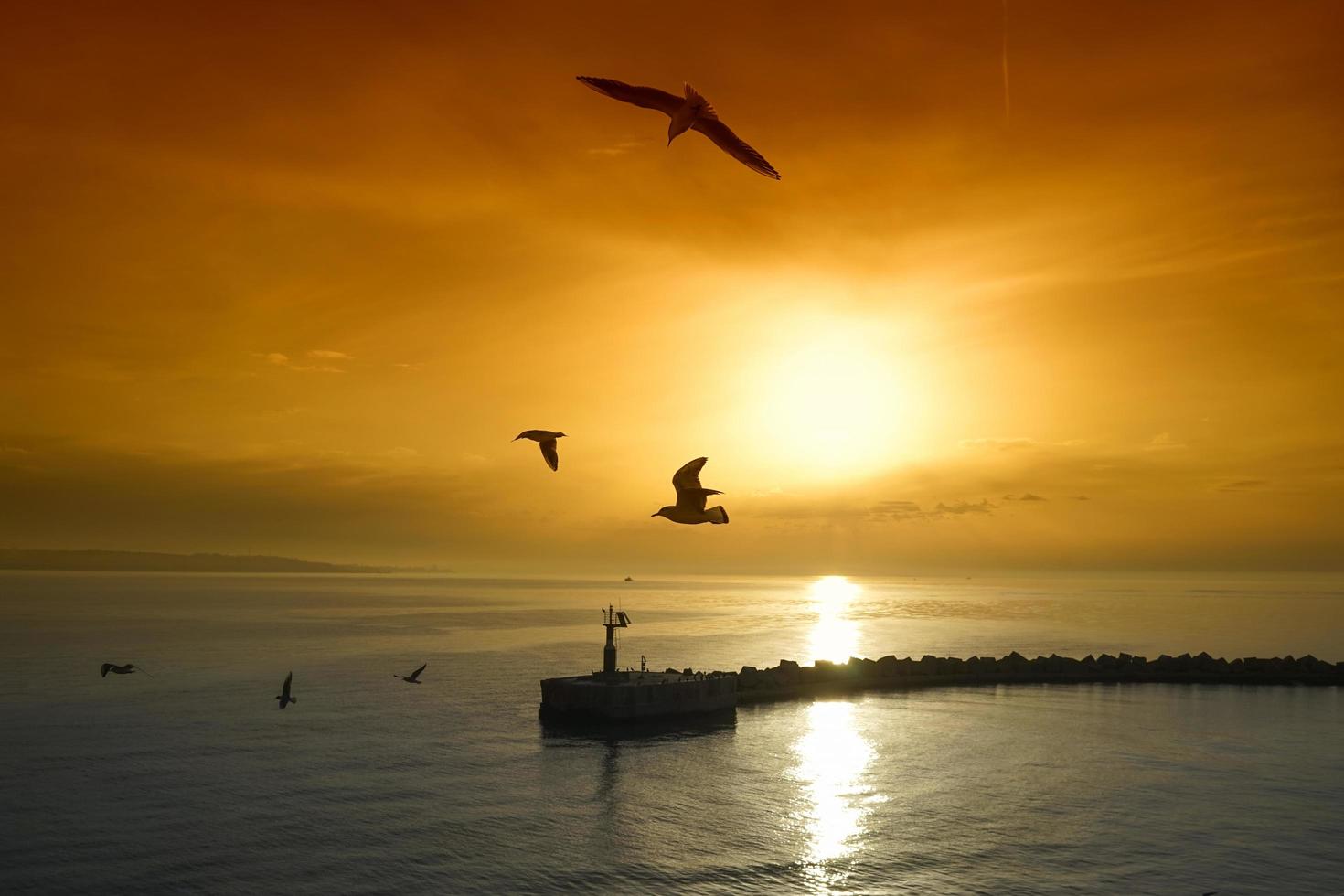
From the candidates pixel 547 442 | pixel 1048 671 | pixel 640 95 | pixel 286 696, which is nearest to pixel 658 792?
pixel 286 696

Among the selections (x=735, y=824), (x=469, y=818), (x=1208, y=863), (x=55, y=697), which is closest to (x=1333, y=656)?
(x=1208, y=863)

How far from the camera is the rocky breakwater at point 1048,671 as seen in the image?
9569cm

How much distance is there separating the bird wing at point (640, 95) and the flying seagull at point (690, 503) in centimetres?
490

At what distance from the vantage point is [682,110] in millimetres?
8586

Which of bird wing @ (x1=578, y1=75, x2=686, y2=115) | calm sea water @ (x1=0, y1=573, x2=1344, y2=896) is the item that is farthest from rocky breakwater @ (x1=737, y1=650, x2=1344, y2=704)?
bird wing @ (x1=578, y1=75, x2=686, y2=115)

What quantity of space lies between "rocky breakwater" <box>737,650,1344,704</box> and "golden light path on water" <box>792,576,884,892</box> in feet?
24.8

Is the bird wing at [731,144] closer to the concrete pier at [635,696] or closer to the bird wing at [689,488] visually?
the bird wing at [689,488]

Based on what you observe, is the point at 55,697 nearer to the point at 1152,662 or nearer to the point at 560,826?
the point at 560,826

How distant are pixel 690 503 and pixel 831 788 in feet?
155

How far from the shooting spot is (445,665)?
11488cm

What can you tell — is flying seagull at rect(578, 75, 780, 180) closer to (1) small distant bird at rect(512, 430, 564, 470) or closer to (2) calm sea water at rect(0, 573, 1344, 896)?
(1) small distant bird at rect(512, 430, 564, 470)

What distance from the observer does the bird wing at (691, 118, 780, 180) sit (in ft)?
26.3

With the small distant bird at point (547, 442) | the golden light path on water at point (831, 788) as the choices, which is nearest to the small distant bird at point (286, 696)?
the golden light path on water at point (831, 788)

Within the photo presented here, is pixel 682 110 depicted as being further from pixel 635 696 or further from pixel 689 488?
pixel 635 696
